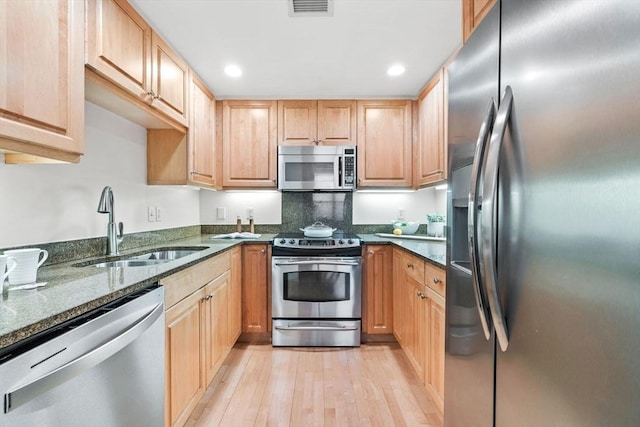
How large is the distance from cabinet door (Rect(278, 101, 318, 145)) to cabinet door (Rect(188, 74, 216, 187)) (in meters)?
A: 0.65

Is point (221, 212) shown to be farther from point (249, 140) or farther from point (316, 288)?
point (316, 288)

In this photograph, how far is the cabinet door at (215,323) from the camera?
76.7 inches

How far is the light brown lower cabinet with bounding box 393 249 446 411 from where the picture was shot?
170 centimetres

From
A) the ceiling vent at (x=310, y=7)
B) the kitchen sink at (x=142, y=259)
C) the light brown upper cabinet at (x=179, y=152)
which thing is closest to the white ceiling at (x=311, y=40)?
the ceiling vent at (x=310, y=7)

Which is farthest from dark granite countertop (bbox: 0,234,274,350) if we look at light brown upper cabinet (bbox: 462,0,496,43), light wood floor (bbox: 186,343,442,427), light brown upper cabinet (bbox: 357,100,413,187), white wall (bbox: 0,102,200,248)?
light brown upper cabinet (bbox: 357,100,413,187)

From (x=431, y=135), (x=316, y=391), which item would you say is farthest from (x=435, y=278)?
(x=431, y=135)

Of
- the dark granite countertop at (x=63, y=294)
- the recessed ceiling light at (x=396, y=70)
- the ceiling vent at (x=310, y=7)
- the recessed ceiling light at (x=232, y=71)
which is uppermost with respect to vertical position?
the recessed ceiling light at (x=232, y=71)

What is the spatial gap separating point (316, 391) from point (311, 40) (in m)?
2.29

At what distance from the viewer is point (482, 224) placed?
2.81 ft

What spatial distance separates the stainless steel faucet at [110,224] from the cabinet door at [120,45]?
0.58m

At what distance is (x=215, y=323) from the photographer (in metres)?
2.11

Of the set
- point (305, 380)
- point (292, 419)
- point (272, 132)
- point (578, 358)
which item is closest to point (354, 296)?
point (305, 380)

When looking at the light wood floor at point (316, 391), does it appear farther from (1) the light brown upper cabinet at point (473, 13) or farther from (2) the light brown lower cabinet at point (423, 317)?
(1) the light brown upper cabinet at point (473, 13)

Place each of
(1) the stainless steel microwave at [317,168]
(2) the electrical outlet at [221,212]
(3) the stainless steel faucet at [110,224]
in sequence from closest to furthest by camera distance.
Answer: (3) the stainless steel faucet at [110,224], (1) the stainless steel microwave at [317,168], (2) the electrical outlet at [221,212]
